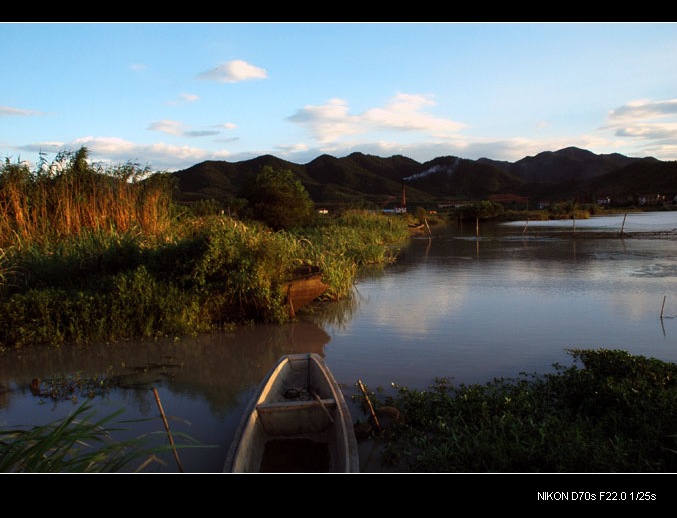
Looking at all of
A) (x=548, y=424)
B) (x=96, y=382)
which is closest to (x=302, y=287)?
(x=96, y=382)

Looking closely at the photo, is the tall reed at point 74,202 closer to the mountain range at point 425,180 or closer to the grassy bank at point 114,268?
the grassy bank at point 114,268

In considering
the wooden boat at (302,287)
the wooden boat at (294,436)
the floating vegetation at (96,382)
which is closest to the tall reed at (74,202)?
the wooden boat at (302,287)

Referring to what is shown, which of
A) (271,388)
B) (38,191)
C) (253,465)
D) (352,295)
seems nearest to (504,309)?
(352,295)

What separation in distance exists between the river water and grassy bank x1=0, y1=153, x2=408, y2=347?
A: 384mm

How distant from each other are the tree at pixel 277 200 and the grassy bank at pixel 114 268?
8.69m

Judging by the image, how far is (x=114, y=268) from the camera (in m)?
8.97

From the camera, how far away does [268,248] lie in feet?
29.9

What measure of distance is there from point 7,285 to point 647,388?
8.72 meters

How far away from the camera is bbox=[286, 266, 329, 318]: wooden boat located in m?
9.28

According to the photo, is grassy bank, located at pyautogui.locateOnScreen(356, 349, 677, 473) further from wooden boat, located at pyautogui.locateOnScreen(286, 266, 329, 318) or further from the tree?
the tree

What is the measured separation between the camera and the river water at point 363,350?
531 centimetres

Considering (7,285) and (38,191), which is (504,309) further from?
(38,191)

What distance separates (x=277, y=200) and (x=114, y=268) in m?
12.3

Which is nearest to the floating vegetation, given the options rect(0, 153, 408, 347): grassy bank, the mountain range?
rect(0, 153, 408, 347): grassy bank
